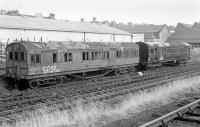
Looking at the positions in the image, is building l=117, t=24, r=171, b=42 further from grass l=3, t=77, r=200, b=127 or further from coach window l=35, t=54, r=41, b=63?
grass l=3, t=77, r=200, b=127

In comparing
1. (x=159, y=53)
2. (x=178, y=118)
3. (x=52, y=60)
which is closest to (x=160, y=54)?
(x=159, y=53)

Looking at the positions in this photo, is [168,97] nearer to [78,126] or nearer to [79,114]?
[79,114]

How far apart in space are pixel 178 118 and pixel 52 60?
36.1ft

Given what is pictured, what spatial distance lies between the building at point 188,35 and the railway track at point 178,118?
224 feet

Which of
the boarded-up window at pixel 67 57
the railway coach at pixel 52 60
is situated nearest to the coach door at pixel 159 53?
the railway coach at pixel 52 60

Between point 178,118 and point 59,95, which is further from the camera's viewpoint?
point 59,95

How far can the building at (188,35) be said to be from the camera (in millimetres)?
76500

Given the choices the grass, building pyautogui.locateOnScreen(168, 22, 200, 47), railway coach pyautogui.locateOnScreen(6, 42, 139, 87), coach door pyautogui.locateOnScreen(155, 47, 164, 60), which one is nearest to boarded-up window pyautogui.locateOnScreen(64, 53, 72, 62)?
railway coach pyautogui.locateOnScreen(6, 42, 139, 87)

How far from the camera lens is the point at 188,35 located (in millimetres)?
79250

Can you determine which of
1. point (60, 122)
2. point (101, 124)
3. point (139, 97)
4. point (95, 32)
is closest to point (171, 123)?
point (101, 124)

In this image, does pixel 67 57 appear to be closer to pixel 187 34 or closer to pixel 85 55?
pixel 85 55

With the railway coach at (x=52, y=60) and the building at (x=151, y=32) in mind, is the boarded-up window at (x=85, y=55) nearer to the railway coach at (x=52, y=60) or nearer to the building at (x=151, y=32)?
the railway coach at (x=52, y=60)

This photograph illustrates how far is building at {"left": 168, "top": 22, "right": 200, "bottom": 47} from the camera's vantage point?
76.5 metres

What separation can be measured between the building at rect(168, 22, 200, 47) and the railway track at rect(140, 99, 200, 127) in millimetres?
68203
